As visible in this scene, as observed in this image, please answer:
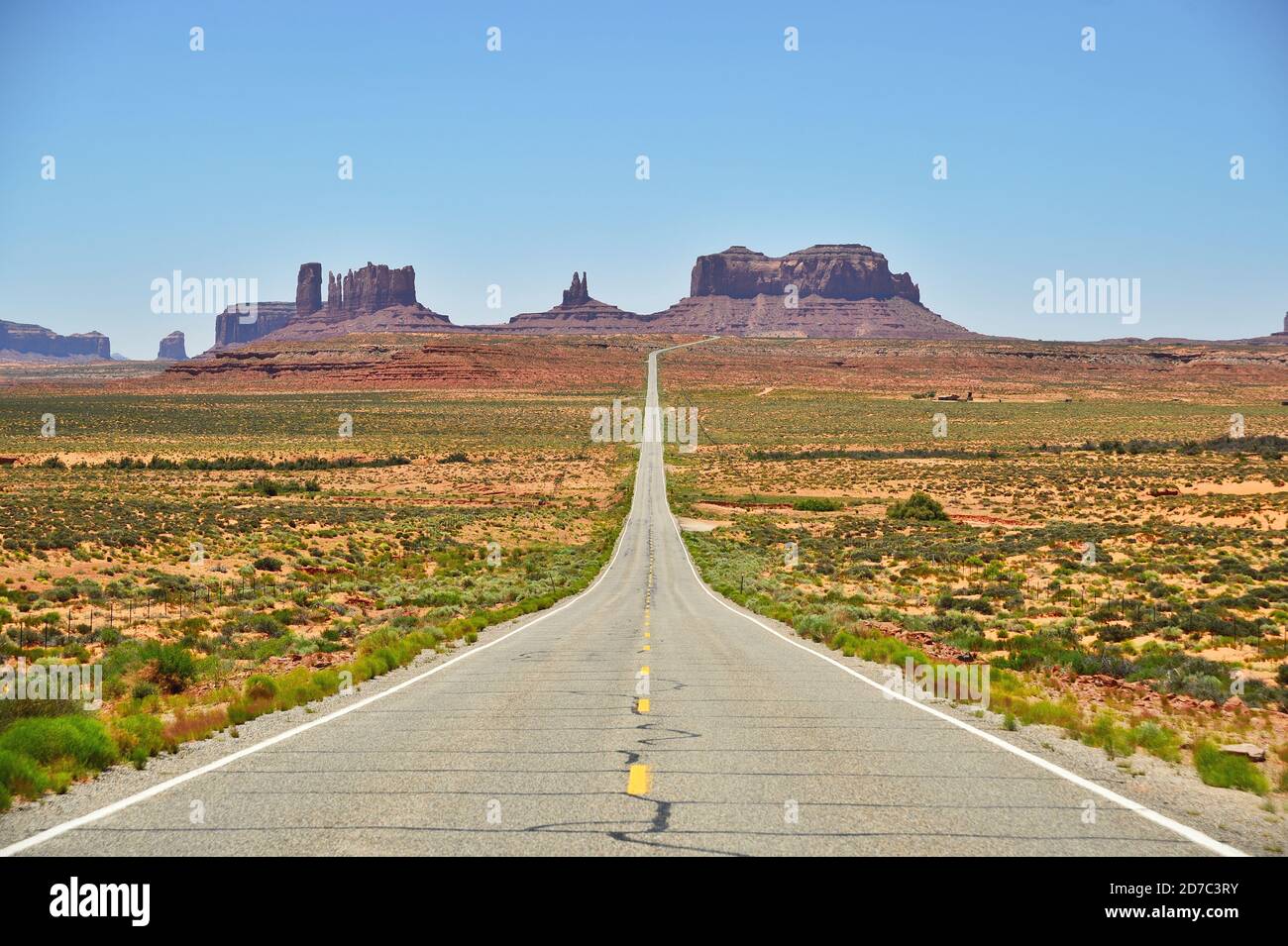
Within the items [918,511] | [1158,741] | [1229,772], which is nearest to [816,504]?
[918,511]

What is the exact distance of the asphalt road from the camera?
21.4 ft

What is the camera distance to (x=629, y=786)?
25.9 ft

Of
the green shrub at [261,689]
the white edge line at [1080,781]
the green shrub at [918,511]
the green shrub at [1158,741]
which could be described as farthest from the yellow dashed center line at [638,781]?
the green shrub at [918,511]

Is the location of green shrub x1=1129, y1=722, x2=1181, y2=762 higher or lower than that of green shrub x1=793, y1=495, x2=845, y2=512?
higher

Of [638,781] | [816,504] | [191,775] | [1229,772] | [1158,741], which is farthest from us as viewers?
[816,504]

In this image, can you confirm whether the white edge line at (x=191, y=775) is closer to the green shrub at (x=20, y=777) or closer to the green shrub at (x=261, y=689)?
the green shrub at (x=20, y=777)

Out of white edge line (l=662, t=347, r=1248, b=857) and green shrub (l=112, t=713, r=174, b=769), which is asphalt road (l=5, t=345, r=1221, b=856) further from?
green shrub (l=112, t=713, r=174, b=769)

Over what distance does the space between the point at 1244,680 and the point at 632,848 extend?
43.6ft

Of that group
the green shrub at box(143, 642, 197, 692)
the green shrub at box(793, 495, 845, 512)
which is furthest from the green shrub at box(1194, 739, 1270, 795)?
the green shrub at box(793, 495, 845, 512)

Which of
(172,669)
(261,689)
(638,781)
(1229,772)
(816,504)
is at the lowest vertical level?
(816,504)

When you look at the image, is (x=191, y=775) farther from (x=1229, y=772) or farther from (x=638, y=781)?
(x=1229, y=772)

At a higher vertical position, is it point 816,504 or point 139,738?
point 139,738

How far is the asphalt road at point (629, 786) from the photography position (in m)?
6.53

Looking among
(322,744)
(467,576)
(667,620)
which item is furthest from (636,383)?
(322,744)
